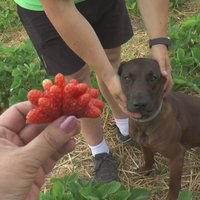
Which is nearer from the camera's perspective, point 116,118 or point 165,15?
point 165,15

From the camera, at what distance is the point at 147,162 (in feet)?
9.75

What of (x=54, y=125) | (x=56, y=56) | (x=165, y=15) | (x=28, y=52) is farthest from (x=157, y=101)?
(x=28, y=52)

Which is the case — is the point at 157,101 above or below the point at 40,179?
below

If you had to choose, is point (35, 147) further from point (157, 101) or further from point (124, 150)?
point (124, 150)

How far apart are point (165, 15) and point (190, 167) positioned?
1.09m

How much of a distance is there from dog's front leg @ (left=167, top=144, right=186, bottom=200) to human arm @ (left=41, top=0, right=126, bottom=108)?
527 mm

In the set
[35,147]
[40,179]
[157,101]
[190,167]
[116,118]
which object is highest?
[35,147]

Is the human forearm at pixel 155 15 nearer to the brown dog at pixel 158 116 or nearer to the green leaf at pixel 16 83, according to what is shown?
the brown dog at pixel 158 116

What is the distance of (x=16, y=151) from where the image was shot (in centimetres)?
155

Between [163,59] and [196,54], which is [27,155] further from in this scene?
[196,54]

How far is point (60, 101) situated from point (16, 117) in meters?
0.30

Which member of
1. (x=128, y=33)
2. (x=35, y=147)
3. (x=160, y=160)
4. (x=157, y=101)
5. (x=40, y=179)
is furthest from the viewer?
(x=160, y=160)

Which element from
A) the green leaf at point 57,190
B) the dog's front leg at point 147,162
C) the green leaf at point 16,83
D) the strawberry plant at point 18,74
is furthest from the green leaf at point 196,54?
the green leaf at point 57,190

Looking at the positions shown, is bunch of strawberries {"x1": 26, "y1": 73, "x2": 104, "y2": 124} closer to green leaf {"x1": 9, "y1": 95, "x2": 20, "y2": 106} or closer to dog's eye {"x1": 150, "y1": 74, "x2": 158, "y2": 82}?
dog's eye {"x1": 150, "y1": 74, "x2": 158, "y2": 82}
